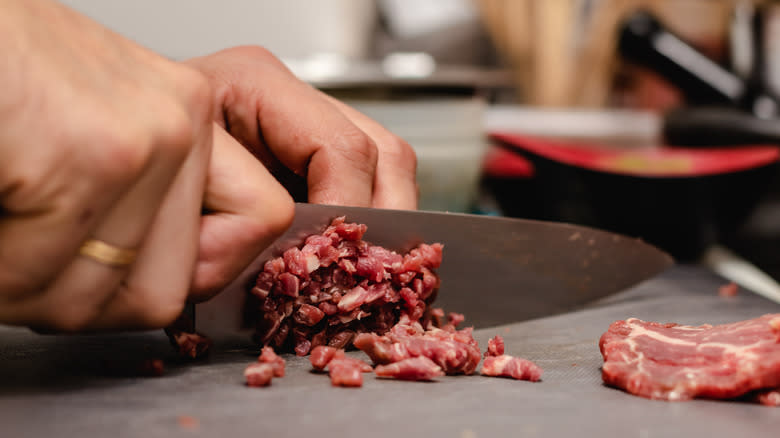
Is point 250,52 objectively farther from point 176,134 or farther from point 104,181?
point 104,181

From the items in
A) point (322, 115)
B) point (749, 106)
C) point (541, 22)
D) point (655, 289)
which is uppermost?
point (541, 22)

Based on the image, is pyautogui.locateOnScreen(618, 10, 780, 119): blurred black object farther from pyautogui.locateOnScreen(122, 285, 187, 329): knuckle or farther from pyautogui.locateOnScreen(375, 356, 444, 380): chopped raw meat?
pyautogui.locateOnScreen(122, 285, 187, 329): knuckle

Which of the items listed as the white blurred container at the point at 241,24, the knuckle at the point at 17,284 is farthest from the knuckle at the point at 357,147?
the white blurred container at the point at 241,24

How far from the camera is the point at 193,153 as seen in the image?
1.30m

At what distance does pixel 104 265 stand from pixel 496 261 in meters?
1.25

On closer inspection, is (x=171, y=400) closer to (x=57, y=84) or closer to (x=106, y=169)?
(x=106, y=169)

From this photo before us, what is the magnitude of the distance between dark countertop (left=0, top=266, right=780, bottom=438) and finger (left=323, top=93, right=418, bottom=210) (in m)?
0.63

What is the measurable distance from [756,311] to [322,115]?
1.57m

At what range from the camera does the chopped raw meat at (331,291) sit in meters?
1.67

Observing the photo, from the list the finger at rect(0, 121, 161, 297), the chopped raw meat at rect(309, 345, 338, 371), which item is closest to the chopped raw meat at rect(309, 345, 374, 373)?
the chopped raw meat at rect(309, 345, 338, 371)

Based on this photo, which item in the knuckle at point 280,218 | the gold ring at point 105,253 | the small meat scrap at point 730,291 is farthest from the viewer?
the small meat scrap at point 730,291

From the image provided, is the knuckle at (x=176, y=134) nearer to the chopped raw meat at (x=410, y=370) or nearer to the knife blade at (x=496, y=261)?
the knife blade at (x=496, y=261)

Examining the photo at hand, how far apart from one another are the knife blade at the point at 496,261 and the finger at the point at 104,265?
461 mm

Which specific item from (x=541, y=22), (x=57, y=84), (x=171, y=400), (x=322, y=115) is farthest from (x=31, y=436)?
(x=541, y=22)
